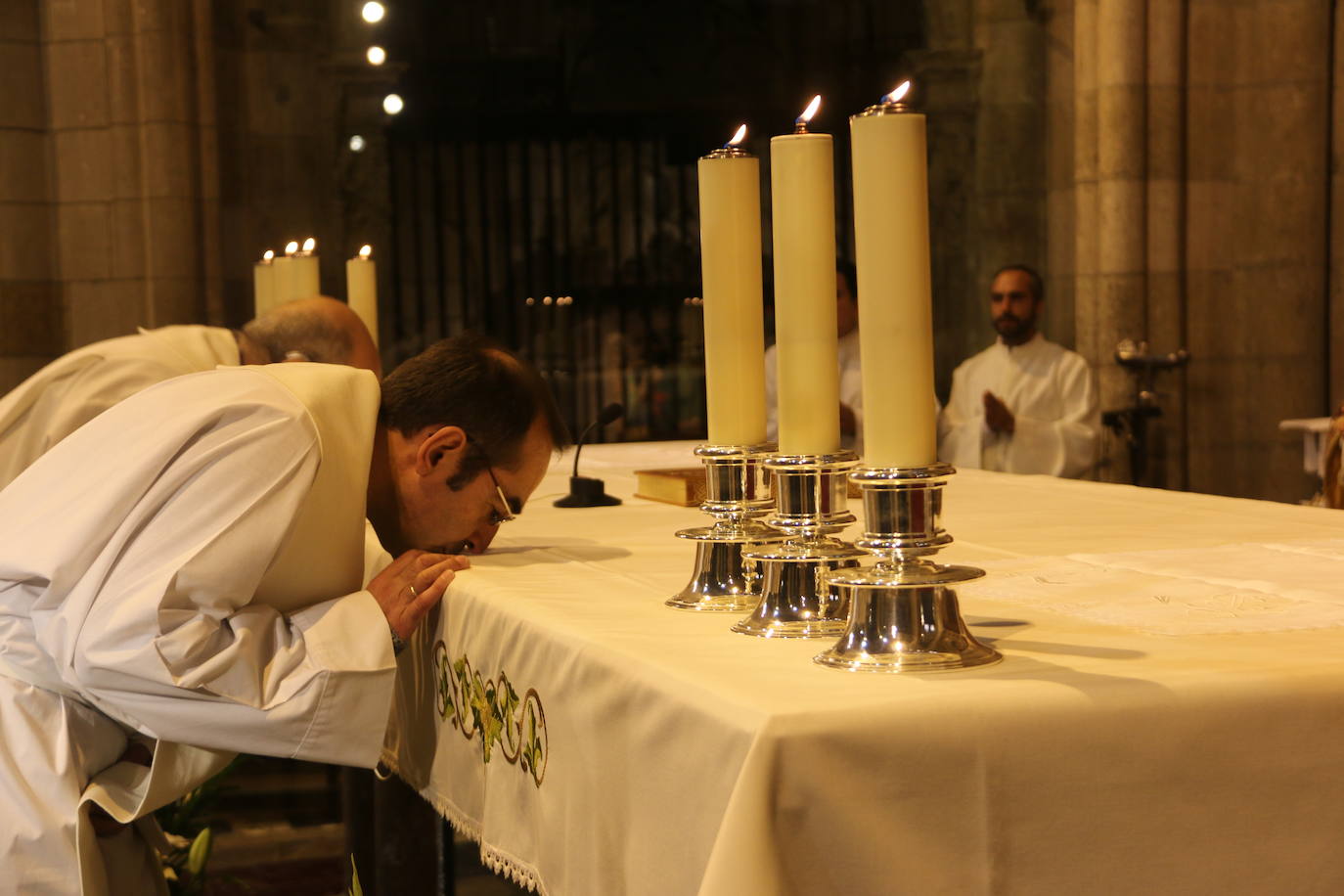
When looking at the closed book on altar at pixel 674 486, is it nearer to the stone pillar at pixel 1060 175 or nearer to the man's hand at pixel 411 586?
the man's hand at pixel 411 586

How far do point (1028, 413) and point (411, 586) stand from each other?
200 inches

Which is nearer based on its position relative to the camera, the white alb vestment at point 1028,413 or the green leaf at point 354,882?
the green leaf at point 354,882

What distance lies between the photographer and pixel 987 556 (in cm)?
241

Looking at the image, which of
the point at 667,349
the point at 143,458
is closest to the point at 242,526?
the point at 143,458

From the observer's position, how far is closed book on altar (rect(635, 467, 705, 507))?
11.1 ft

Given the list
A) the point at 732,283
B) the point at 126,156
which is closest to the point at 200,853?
the point at 732,283

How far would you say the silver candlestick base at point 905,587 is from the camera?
1.47 metres

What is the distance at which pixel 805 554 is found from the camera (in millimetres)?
1701

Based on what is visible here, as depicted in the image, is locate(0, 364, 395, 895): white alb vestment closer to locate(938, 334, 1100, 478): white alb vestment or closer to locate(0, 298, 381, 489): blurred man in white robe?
locate(0, 298, 381, 489): blurred man in white robe

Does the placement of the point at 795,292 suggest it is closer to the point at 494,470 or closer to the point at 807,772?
the point at 807,772

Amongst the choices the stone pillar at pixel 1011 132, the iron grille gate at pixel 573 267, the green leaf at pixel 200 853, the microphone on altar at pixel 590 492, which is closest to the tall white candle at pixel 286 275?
the microphone on altar at pixel 590 492

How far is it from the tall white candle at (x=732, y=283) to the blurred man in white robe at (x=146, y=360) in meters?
2.23

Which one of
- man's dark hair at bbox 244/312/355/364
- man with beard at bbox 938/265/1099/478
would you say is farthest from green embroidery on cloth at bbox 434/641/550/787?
man with beard at bbox 938/265/1099/478

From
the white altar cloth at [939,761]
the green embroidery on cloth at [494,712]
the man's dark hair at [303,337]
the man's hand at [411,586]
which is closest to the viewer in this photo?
the white altar cloth at [939,761]
